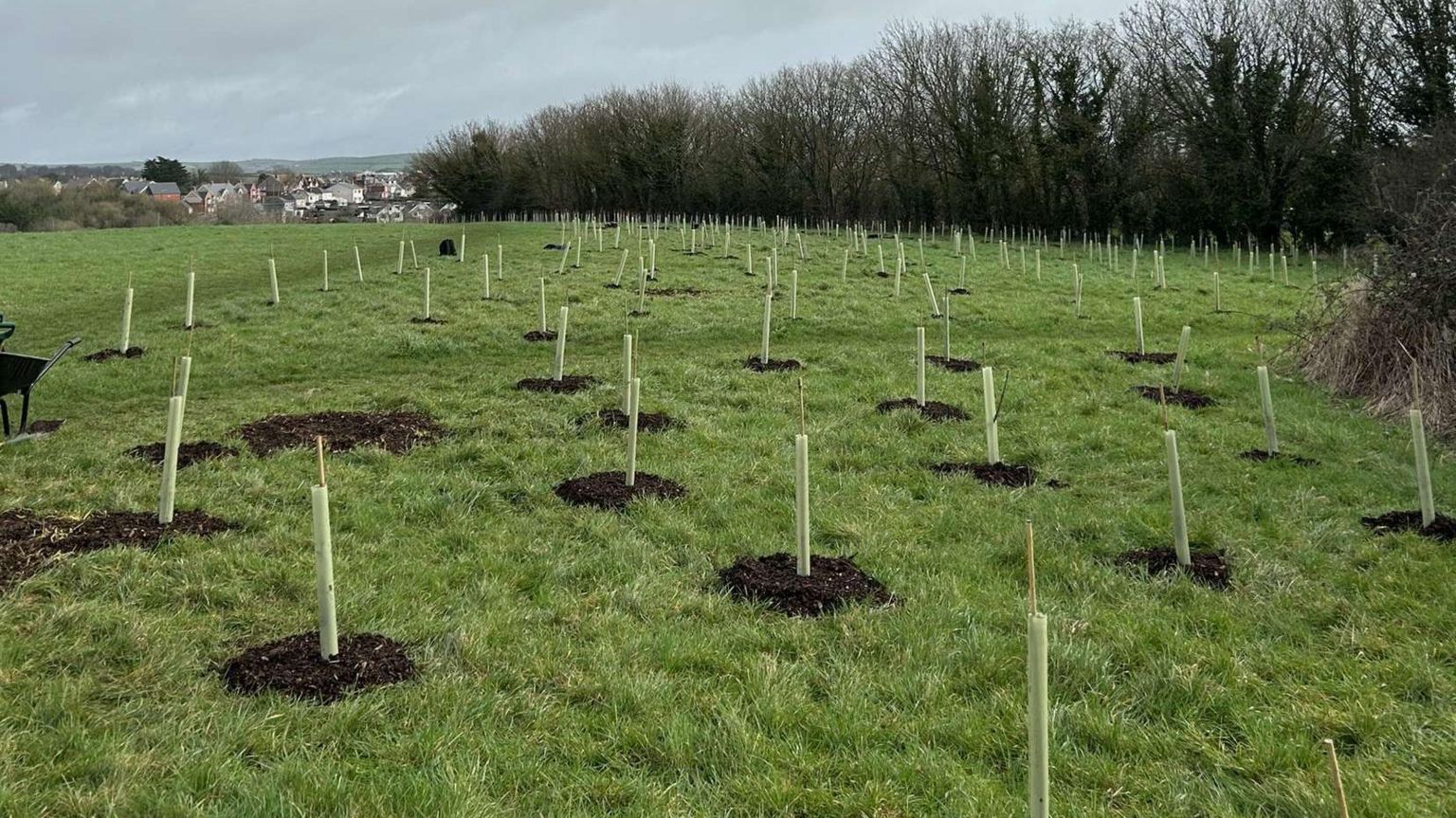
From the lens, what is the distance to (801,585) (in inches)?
201

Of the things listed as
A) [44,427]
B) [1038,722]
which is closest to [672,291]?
[44,427]

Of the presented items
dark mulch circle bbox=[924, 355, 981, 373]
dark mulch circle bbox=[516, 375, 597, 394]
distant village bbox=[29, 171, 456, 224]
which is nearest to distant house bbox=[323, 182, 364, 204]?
distant village bbox=[29, 171, 456, 224]

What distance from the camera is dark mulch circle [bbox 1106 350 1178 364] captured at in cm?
1266

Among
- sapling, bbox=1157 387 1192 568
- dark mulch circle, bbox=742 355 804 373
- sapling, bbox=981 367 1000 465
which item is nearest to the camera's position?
sapling, bbox=1157 387 1192 568

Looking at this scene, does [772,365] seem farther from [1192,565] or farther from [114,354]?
[114,354]

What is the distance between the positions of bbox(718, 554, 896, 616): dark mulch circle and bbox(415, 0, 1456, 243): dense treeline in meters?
26.1

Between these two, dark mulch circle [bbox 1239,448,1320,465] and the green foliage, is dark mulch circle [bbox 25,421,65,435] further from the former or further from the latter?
the green foliage

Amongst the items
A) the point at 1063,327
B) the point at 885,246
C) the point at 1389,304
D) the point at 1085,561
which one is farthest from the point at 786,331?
the point at 885,246

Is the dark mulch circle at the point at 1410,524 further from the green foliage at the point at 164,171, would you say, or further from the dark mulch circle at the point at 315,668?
the green foliage at the point at 164,171

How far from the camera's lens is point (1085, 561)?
566 cm

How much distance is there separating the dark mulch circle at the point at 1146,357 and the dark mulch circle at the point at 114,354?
14.0m

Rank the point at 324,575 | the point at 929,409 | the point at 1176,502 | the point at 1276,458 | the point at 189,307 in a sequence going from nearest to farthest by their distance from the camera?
the point at 324,575, the point at 1176,502, the point at 1276,458, the point at 929,409, the point at 189,307

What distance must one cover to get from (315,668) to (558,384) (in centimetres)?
656

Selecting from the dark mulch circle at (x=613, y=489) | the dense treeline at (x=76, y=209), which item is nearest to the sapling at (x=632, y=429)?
the dark mulch circle at (x=613, y=489)
